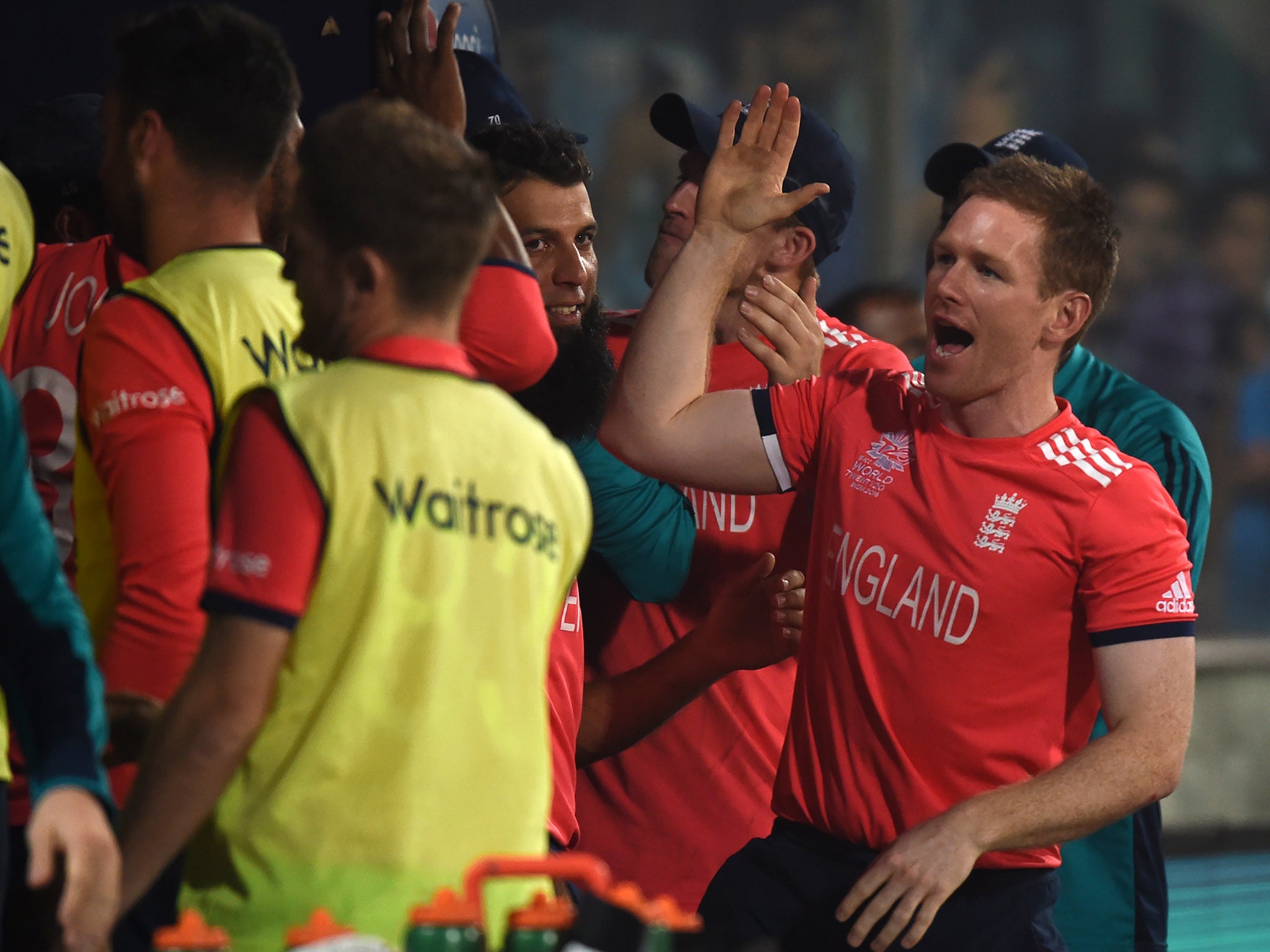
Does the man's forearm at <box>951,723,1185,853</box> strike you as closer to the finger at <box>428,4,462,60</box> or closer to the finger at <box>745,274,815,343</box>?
the finger at <box>745,274,815,343</box>

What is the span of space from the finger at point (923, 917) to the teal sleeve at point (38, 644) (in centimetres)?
134

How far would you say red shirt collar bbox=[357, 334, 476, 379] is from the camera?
6.23ft

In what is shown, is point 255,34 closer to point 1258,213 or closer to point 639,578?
point 639,578

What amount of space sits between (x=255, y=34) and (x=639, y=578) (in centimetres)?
140

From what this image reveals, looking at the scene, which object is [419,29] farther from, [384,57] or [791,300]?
[791,300]

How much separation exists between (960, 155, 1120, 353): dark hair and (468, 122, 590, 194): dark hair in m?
0.86

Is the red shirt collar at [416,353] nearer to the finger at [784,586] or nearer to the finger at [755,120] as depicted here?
the finger at [784,586]

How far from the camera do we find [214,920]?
185 centimetres

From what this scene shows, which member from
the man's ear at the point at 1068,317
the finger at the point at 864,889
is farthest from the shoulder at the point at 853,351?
the finger at the point at 864,889

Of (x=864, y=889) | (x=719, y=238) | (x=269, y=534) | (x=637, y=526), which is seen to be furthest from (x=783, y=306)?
(x=269, y=534)

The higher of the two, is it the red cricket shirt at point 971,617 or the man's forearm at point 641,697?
the red cricket shirt at point 971,617

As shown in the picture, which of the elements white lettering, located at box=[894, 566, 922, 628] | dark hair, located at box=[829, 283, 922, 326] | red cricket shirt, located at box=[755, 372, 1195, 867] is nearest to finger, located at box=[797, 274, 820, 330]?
red cricket shirt, located at box=[755, 372, 1195, 867]

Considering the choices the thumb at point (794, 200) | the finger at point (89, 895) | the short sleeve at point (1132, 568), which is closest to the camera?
the finger at point (89, 895)

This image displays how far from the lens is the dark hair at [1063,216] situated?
10.4 feet
